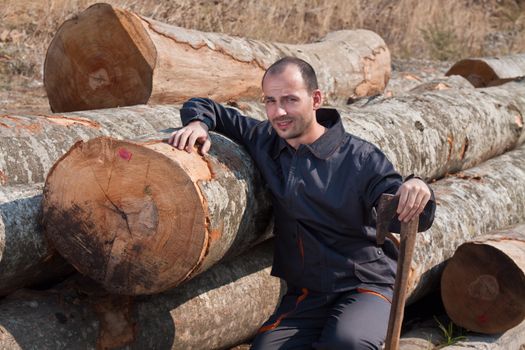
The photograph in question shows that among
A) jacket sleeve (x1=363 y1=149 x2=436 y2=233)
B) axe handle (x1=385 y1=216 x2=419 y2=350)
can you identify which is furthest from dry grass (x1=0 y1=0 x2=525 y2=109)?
axe handle (x1=385 y1=216 x2=419 y2=350)

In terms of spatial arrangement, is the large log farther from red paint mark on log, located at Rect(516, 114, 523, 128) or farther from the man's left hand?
red paint mark on log, located at Rect(516, 114, 523, 128)

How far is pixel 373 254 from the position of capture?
3725 mm

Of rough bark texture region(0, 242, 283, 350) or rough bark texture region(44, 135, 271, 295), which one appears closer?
rough bark texture region(44, 135, 271, 295)

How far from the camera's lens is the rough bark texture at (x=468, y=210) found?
15.2 feet

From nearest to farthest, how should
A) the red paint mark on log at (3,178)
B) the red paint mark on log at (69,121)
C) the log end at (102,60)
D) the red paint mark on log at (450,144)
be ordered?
1. the red paint mark on log at (3,178)
2. the red paint mark on log at (69,121)
3. the log end at (102,60)
4. the red paint mark on log at (450,144)

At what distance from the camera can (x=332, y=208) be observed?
11.9ft

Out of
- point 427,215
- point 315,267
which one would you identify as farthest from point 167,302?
point 427,215

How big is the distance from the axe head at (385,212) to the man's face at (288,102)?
521 mm

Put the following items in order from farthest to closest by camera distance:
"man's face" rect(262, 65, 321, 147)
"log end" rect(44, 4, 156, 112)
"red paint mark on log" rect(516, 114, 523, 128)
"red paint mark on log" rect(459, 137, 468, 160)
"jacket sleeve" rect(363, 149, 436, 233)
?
"red paint mark on log" rect(516, 114, 523, 128) < "red paint mark on log" rect(459, 137, 468, 160) < "log end" rect(44, 4, 156, 112) < "man's face" rect(262, 65, 321, 147) < "jacket sleeve" rect(363, 149, 436, 233)

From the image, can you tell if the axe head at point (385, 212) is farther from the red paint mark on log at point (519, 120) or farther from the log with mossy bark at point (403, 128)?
the red paint mark on log at point (519, 120)

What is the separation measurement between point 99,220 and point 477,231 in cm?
257

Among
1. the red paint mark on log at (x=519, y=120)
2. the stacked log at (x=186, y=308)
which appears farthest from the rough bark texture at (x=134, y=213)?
the red paint mark on log at (x=519, y=120)

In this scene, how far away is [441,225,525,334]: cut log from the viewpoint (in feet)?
14.5

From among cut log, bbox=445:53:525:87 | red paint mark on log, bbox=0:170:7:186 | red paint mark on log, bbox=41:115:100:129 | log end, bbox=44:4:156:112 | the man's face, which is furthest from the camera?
cut log, bbox=445:53:525:87
